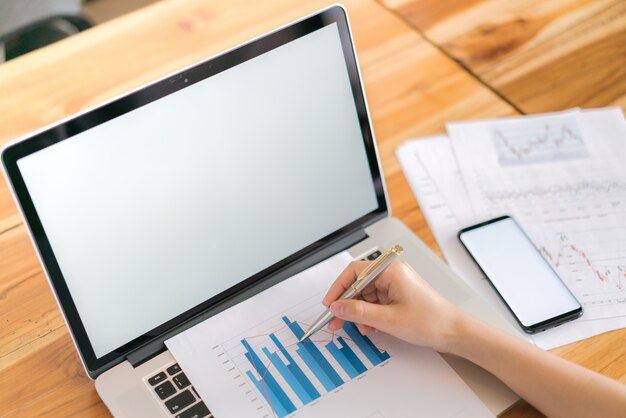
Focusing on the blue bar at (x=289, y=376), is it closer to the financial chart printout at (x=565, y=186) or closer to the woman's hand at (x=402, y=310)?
the woman's hand at (x=402, y=310)

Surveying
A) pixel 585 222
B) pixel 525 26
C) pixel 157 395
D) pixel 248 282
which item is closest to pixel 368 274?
A: pixel 248 282

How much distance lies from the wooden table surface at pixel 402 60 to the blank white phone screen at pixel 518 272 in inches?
3.0

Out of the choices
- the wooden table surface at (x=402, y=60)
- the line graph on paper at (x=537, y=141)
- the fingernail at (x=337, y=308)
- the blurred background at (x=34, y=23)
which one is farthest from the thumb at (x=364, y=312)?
the blurred background at (x=34, y=23)

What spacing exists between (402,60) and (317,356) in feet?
2.04

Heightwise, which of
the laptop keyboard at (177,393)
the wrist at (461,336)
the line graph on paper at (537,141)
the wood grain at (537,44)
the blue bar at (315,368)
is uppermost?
the wood grain at (537,44)

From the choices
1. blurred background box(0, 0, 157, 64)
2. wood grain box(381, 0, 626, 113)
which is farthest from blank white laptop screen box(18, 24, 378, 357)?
blurred background box(0, 0, 157, 64)

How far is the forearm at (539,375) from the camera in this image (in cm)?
87

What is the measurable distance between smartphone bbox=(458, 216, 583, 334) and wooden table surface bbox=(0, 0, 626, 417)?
0.08 meters

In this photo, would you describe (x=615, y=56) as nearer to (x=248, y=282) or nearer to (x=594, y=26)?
(x=594, y=26)

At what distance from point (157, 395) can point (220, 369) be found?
77mm

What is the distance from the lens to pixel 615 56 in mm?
1385

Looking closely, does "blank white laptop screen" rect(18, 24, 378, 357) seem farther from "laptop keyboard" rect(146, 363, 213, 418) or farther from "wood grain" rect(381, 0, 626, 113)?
"wood grain" rect(381, 0, 626, 113)

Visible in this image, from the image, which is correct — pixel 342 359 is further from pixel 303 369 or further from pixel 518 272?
pixel 518 272

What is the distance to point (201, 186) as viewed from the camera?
94 cm
